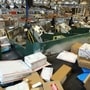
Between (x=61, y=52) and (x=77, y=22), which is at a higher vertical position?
(x=77, y=22)

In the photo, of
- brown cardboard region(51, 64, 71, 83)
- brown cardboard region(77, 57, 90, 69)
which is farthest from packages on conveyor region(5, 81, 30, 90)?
brown cardboard region(77, 57, 90, 69)

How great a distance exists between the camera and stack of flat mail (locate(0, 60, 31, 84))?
5.40 ft

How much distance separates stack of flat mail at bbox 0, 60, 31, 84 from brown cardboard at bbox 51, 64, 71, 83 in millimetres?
275

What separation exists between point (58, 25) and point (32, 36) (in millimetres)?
567

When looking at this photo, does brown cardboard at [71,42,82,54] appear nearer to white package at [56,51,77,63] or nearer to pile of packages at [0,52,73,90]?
white package at [56,51,77,63]

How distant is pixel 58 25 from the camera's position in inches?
104

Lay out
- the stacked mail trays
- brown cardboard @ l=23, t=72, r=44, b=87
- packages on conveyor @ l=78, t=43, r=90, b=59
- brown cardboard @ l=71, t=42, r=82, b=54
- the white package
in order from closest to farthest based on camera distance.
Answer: brown cardboard @ l=23, t=72, r=44, b=87, the stacked mail trays, packages on conveyor @ l=78, t=43, r=90, b=59, the white package, brown cardboard @ l=71, t=42, r=82, b=54

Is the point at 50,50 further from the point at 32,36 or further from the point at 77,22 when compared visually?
the point at 77,22

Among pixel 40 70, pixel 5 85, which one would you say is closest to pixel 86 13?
pixel 40 70

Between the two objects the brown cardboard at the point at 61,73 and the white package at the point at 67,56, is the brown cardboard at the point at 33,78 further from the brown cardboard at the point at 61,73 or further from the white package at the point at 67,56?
the white package at the point at 67,56

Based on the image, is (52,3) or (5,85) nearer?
(5,85)

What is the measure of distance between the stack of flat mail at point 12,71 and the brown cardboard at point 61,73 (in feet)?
0.90

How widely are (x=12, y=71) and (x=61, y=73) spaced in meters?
0.51

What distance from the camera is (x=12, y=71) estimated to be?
1711 mm
